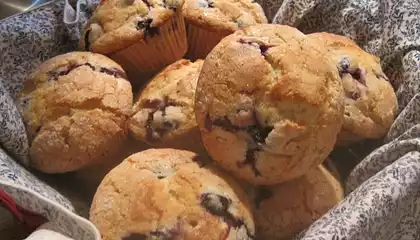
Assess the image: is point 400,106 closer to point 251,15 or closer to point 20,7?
point 251,15

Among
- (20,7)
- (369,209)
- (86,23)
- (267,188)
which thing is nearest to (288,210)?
(267,188)

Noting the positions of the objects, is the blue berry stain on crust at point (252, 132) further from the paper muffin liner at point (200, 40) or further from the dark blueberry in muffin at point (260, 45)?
the paper muffin liner at point (200, 40)

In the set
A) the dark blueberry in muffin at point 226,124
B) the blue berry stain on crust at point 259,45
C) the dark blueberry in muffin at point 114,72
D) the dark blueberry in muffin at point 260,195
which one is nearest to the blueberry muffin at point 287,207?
the dark blueberry in muffin at point 260,195

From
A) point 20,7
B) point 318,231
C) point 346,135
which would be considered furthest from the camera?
point 20,7

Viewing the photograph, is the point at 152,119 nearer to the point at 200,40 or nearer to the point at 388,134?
the point at 200,40

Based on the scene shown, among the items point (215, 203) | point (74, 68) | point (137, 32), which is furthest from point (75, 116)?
point (215, 203)
